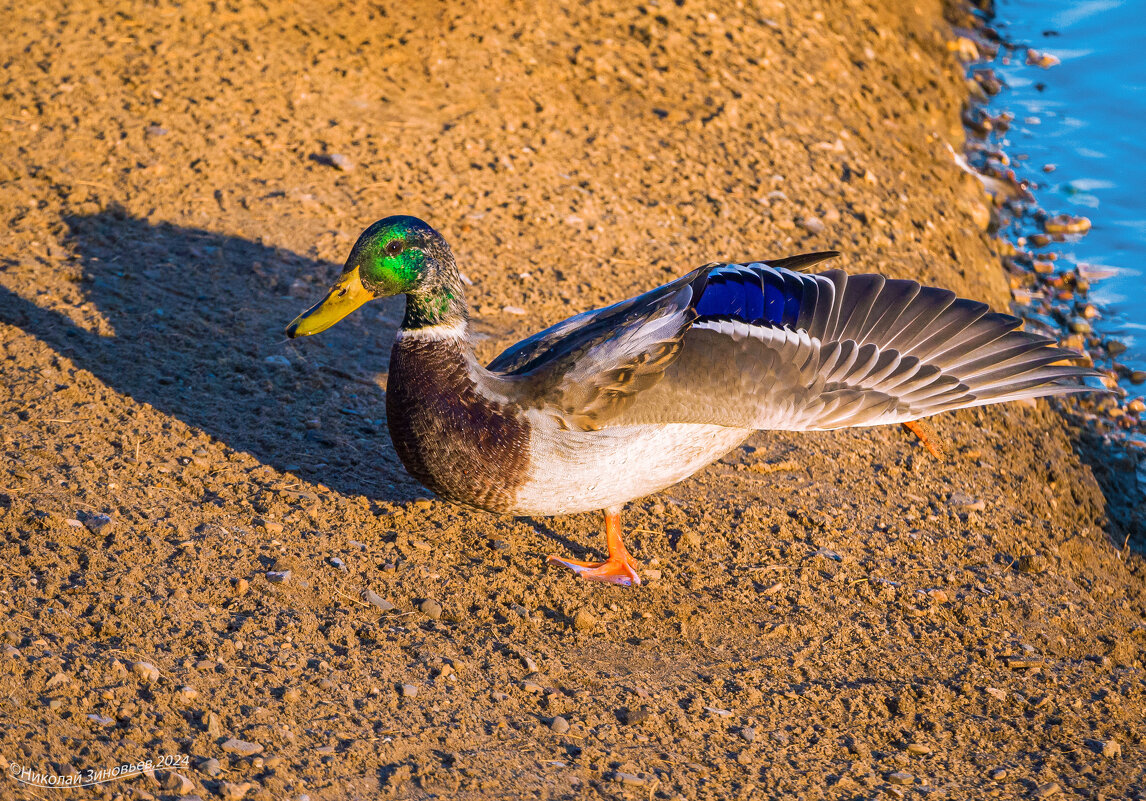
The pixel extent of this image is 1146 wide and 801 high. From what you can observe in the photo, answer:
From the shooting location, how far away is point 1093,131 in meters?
9.76

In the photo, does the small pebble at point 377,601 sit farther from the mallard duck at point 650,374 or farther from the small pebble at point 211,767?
the small pebble at point 211,767

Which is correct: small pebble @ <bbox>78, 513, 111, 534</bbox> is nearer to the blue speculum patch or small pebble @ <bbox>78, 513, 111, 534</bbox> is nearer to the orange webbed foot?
the orange webbed foot

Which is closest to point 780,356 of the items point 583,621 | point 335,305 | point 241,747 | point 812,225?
point 583,621

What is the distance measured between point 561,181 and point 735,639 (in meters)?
3.72

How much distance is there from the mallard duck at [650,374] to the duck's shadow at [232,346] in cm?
84

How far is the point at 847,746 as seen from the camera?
12.5ft

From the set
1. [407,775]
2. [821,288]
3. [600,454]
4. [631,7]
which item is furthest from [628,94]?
[407,775]

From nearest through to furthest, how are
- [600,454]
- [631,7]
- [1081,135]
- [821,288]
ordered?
[600,454]
[821,288]
[631,7]
[1081,135]

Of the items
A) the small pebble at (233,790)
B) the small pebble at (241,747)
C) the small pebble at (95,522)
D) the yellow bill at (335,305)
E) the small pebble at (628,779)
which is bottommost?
the small pebble at (628,779)

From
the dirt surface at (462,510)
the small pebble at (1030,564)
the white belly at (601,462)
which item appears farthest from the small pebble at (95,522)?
the small pebble at (1030,564)

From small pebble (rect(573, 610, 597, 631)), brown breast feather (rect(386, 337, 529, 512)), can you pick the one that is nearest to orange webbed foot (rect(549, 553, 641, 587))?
small pebble (rect(573, 610, 597, 631))

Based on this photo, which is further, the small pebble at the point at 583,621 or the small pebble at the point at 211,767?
the small pebble at the point at 583,621

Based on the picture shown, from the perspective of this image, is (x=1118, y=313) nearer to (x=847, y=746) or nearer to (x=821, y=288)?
(x=821, y=288)

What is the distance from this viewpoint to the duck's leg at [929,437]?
564 cm
